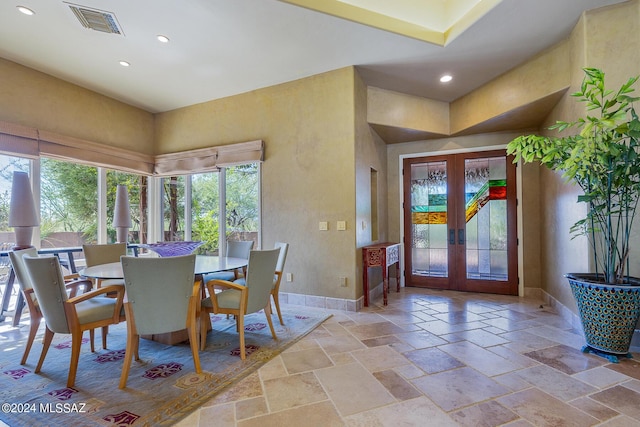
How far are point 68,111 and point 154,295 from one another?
395 cm

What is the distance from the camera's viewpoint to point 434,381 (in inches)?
85.1

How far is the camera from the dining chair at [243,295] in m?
2.61

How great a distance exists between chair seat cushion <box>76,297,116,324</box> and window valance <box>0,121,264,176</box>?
271cm

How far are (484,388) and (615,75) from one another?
3100mm

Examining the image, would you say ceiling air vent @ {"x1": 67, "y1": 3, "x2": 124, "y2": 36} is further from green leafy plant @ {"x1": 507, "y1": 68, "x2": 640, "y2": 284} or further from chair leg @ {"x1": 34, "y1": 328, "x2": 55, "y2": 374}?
green leafy plant @ {"x1": 507, "y1": 68, "x2": 640, "y2": 284}

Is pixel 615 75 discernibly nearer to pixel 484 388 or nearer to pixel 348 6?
pixel 348 6

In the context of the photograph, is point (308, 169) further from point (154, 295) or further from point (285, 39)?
point (154, 295)

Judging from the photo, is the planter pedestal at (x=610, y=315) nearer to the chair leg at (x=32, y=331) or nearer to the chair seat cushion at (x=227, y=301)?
the chair seat cushion at (x=227, y=301)

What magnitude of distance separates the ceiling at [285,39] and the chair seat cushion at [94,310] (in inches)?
107

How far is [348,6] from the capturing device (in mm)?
2936

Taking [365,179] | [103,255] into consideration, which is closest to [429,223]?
[365,179]

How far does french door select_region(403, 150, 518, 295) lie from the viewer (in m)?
4.77

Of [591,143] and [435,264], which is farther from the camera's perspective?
[435,264]

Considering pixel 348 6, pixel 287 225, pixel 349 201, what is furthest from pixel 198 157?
pixel 348 6
